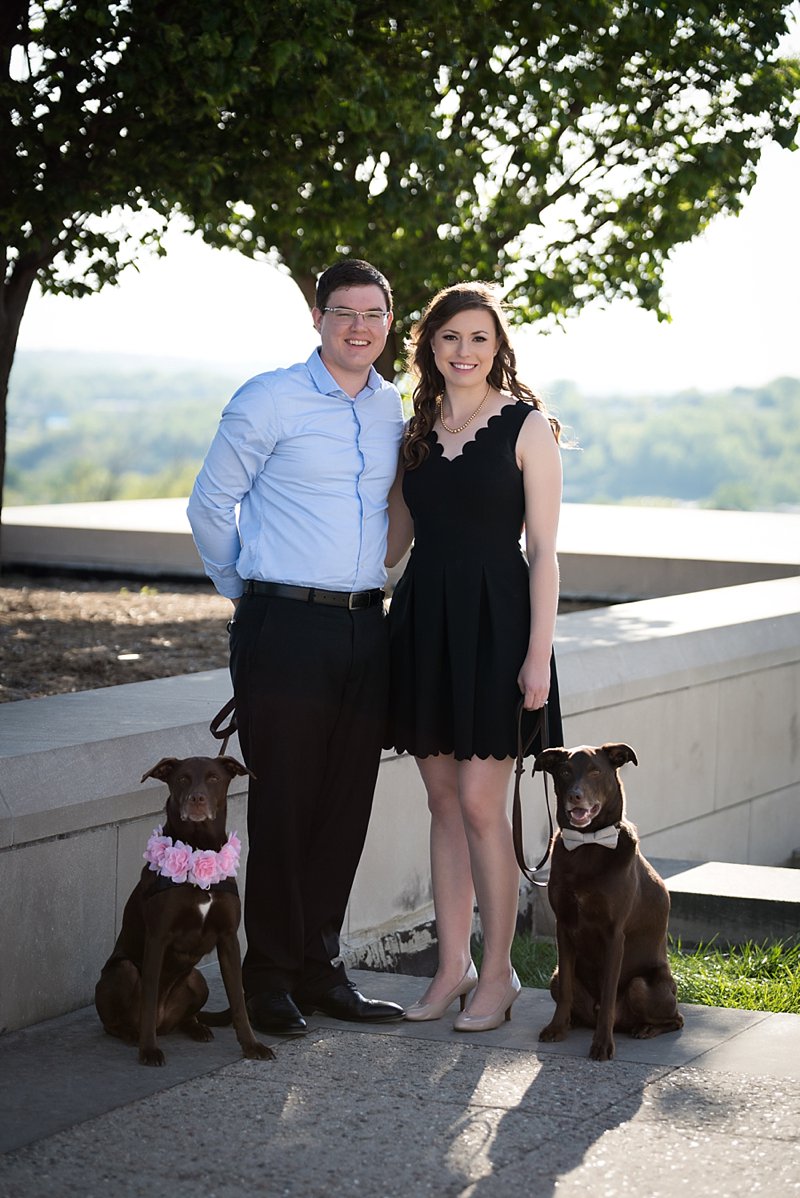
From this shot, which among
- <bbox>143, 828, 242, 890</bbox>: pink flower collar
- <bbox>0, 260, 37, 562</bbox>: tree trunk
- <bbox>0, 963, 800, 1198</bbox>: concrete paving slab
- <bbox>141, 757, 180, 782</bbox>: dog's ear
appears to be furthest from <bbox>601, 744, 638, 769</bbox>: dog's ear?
<bbox>0, 260, 37, 562</bbox>: tree trunk

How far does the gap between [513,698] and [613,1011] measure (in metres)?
0.91

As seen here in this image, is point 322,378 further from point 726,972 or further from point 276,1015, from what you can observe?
point 726,972

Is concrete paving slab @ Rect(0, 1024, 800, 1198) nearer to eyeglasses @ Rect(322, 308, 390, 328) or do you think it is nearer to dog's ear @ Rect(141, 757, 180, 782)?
dog's ear @ Rect(141, 757, 180, 782)

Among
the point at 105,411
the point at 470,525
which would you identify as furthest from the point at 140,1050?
the point at 105,411

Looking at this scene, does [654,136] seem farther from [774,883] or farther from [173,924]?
[173,924]

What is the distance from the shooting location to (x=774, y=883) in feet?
22.5

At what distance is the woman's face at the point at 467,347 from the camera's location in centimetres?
470

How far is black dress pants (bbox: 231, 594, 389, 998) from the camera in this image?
4668 mm

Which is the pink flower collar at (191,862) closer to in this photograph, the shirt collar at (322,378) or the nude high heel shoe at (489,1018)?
the nude high heel shoe at (489,1018)

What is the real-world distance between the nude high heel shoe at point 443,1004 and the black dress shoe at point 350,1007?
0.04 meters

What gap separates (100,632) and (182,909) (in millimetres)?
5422

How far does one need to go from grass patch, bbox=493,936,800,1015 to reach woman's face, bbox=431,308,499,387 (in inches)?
90.0

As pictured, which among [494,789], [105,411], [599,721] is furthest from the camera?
[105,411]

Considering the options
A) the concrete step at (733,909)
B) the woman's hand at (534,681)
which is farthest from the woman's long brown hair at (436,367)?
the concrete step at (733,909)
